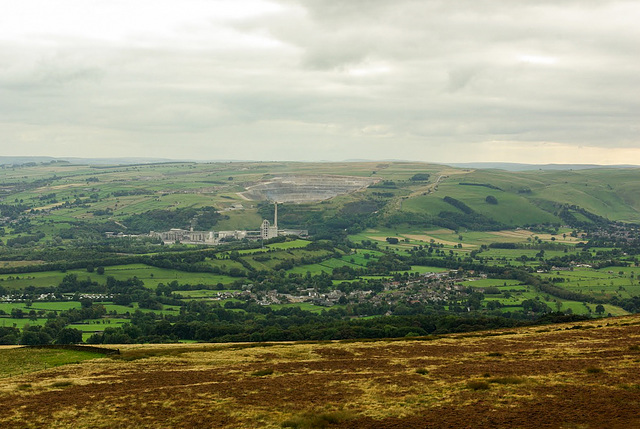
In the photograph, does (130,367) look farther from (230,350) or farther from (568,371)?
(568,371)

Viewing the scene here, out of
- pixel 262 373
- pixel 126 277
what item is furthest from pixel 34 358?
pixel 126 277

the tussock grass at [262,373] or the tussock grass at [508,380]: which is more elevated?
the tussock grass at [508,380]

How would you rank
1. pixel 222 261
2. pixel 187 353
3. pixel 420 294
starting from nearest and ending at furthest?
pixel 187 353
pixel 420 294
pixel 222 261

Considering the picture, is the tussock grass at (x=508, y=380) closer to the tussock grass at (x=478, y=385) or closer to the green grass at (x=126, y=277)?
the tussock grass at (x=478, y=385)

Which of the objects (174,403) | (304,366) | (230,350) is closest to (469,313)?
(230,350)

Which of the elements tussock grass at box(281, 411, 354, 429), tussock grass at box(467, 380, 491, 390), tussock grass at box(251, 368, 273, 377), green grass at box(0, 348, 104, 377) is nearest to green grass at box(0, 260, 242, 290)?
green grass at box(0, 348, 104, 377)

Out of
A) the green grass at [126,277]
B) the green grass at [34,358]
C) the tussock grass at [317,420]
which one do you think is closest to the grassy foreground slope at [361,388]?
the tussock grass at [317,420]

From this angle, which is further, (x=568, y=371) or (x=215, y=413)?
(x=568, y=371)

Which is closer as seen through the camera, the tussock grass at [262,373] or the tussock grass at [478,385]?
the tussock grass at [478,385]

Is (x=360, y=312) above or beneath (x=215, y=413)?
beneath
